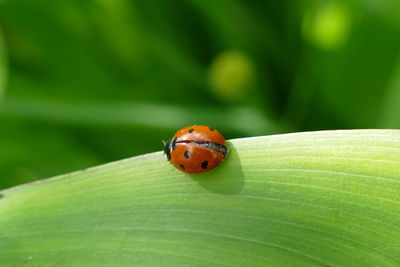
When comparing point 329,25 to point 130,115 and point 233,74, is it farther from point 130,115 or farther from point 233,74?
point 130,115

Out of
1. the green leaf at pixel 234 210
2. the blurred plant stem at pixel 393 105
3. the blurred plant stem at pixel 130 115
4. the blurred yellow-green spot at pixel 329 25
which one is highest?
the blurred yellow-green spot at pixel 329 25

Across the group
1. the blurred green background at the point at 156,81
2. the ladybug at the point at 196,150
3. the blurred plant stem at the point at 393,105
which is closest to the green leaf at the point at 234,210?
the ladybug at the point at 196,150

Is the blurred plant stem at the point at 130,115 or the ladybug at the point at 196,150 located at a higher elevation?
the blurred plant stem at the point at 130,115

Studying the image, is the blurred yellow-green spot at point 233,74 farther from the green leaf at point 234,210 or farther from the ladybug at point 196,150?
the green leaf at point 234,210

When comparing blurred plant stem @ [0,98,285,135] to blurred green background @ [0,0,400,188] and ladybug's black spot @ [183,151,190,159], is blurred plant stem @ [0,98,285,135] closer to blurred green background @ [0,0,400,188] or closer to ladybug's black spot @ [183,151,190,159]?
blurred green background @ [0,0,400,188]

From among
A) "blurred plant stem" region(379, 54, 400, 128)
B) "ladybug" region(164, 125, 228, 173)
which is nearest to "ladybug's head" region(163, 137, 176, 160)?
"ladybug" region(164, 125, 228, 173)

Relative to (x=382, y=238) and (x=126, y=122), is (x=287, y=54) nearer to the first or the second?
(x=126, y=122)

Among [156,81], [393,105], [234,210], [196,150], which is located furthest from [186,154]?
[156,81]

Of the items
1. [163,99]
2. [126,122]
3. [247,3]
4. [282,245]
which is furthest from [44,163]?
[282,245]
